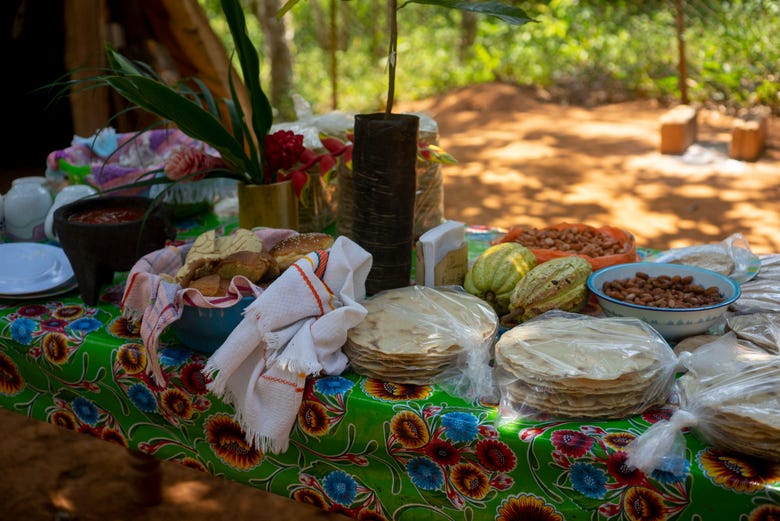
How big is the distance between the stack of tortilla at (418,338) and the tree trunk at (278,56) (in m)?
5.55

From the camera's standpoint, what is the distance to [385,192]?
151 cm

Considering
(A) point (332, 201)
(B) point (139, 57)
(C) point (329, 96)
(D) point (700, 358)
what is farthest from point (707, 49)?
(D) point (700, 358)

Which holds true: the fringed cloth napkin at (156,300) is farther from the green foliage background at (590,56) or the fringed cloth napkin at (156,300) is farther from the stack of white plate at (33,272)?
the green foliage background at (590,56)

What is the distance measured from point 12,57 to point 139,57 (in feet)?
4.31

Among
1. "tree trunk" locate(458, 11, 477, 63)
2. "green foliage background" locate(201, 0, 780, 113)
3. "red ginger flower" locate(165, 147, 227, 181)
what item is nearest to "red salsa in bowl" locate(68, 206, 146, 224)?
"red ginger flower" locate(165, 147, 227, 181)

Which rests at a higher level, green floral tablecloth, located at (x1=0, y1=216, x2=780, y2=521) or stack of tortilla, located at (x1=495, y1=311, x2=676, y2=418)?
stack of tortilla, located at (x1=495, y1=311, x2=676, y2=418)

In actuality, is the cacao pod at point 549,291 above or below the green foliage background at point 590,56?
below

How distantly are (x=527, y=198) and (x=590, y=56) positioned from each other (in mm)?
3544

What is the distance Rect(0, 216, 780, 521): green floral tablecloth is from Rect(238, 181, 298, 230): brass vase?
398mm

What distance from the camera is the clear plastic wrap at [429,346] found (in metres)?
1.28

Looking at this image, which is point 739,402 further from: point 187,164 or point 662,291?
point 187,164

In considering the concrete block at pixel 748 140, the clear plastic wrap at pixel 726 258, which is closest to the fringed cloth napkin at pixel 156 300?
the clear plastic wrap at pixel 726 258

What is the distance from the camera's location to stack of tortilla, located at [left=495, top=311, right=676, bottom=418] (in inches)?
45.6

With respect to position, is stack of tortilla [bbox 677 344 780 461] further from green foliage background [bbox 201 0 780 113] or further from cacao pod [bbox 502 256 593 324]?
green foliage background [bbox 201 0 780 113]
